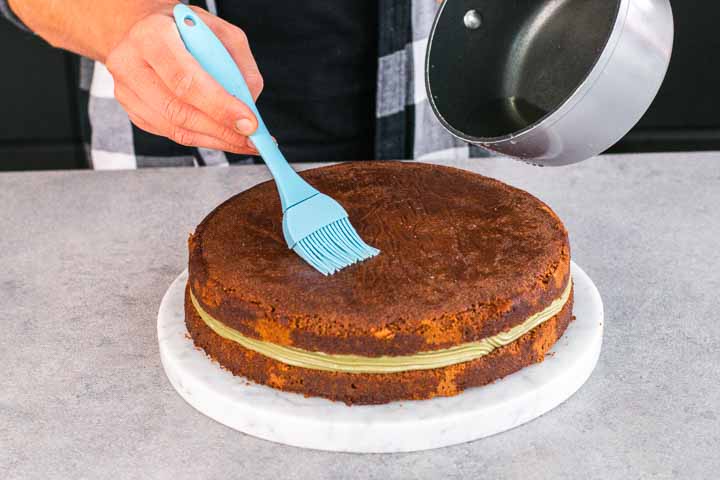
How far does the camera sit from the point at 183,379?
1.32 m

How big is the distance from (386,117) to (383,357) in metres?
0.95

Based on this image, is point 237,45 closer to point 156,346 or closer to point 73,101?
point 156,346

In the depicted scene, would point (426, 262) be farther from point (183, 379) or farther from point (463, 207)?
point (183, 379)

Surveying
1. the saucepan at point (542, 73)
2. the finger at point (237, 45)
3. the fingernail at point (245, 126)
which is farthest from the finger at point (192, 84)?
the saucepan at point (542, 73)

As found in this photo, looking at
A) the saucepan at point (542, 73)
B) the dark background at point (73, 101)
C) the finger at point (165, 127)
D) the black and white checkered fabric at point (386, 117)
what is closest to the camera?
the saucepan at point (542, 73)

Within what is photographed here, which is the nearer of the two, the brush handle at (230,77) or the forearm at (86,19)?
the brush handle at (230,77)

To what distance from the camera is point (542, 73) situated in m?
1.44

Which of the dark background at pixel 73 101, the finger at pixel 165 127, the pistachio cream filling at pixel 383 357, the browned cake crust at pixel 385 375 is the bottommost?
the dark background at pixel 73 101

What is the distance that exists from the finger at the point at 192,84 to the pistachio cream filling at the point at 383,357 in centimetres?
31

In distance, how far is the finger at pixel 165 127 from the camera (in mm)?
1433

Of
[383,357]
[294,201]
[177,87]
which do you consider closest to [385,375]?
[383,357]

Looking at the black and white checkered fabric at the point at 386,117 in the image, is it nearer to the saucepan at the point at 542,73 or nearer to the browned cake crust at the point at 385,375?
the saucepan at the point at 542,73

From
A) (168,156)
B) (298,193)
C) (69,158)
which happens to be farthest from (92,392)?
(69,158)

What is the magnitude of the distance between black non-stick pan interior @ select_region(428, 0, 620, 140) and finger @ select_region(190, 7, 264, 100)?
291mm
